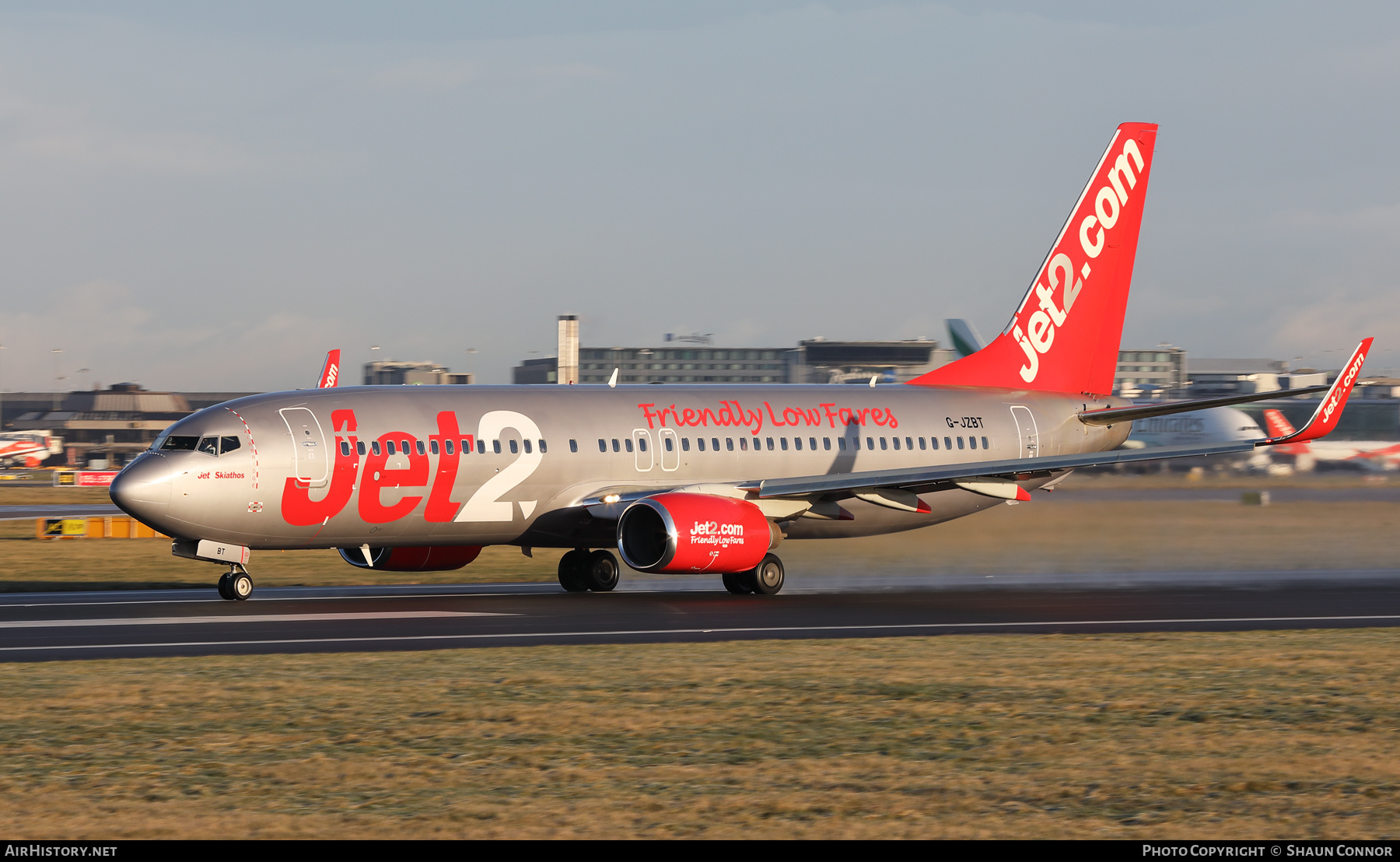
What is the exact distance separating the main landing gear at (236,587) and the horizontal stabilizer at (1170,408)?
18.0 m

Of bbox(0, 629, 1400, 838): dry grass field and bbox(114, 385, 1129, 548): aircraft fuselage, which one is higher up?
bbox(114, 385, 1129, 548): aircraft fuselage

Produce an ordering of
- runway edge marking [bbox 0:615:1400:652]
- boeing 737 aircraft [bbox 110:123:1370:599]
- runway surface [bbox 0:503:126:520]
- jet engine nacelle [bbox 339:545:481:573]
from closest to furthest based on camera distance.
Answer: runway edge marking [bbox 0:615:1400:652]
boeing 737 aircraft [bbox 110:123:1370:599]
jet engine nacelle [bbox 339:545:481:573]
runway surface [bbox 0:503:126:520]

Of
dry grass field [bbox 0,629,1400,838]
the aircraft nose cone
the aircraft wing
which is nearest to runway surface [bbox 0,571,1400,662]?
the aircraft nose cone

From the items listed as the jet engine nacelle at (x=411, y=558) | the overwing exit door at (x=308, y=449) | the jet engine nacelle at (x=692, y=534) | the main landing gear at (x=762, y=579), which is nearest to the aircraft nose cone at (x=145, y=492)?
the overwing exit door at (x=308, y=449)

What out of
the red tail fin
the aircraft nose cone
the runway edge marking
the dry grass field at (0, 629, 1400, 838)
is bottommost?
the dry grass field at (0, 629, 1400, 838)

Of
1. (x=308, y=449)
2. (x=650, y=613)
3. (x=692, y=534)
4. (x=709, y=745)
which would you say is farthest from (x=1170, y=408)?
(x=709, y=745)

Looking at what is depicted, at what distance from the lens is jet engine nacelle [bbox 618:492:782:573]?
85.7ft

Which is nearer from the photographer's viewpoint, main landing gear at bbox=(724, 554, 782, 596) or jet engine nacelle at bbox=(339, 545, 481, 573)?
main landing gear at bbox=(724, 554, 782, 596)

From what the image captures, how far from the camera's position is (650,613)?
79.4 feet

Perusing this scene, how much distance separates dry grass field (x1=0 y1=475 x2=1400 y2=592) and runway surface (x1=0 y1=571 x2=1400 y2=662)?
773 millimetres

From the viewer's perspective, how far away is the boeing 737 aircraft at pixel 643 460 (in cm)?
2598

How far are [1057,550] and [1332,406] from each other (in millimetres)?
6465

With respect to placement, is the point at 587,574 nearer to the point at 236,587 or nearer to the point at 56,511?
the point at 236,587

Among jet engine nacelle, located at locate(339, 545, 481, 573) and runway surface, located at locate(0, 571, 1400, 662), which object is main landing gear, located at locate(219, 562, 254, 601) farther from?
jet engine nacelle, located at locate(339, 545, 481, 573)
